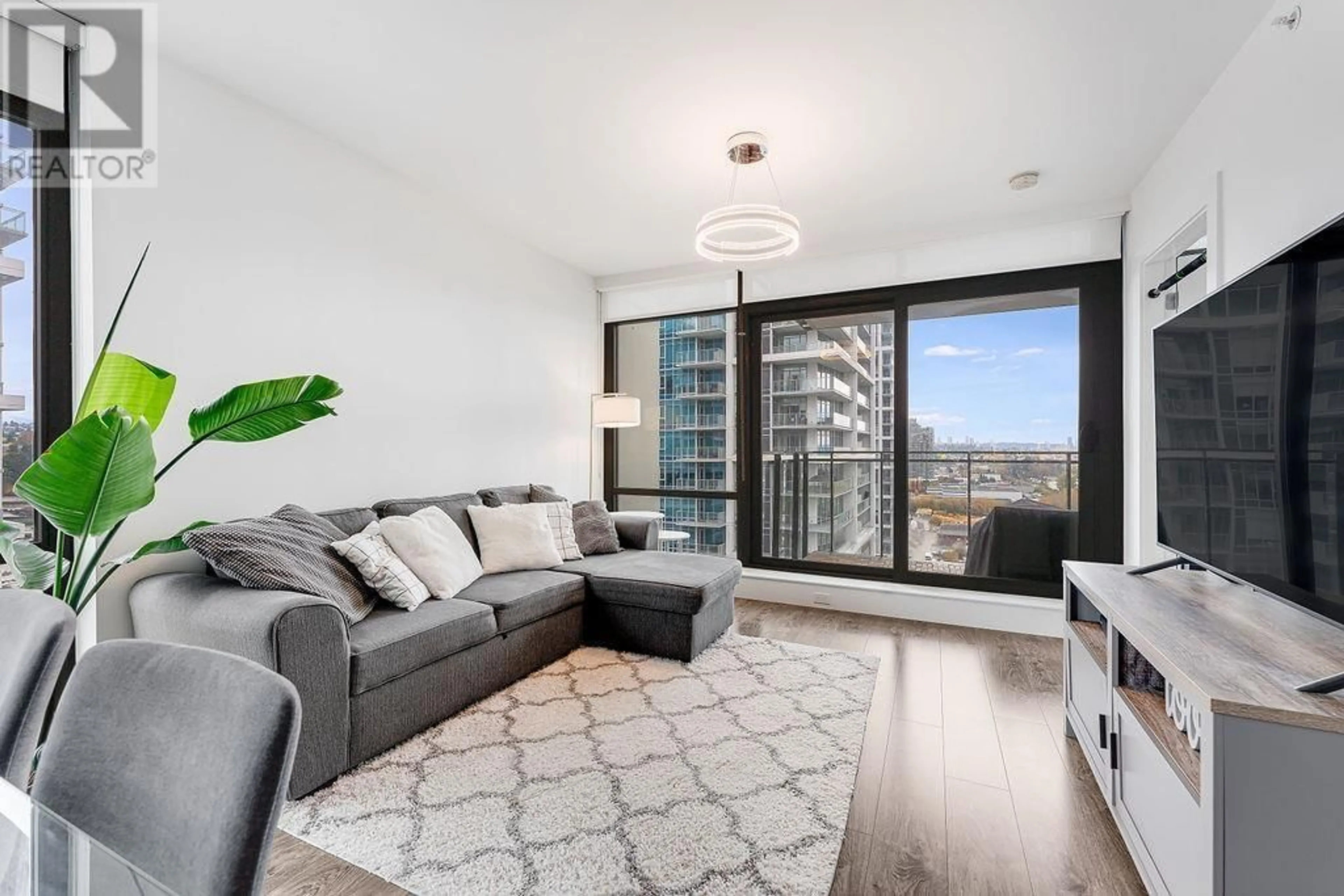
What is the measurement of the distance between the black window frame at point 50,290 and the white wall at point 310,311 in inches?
3.9

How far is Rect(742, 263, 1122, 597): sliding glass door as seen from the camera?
11.6ft

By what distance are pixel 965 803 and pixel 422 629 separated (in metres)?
1.96

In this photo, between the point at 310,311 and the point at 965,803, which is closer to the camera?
the point at 965,803

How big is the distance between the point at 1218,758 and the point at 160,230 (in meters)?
3.45

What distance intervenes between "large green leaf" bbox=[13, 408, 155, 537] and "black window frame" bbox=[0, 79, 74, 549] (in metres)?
0.69

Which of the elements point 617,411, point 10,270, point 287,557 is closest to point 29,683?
point 287,557

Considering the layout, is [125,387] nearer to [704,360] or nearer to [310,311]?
[310,311]

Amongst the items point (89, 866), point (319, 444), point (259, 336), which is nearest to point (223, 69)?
point (259, 336)

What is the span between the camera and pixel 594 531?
149 inches

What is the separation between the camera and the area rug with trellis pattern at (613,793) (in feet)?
5.05

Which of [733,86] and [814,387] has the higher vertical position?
[733,86]

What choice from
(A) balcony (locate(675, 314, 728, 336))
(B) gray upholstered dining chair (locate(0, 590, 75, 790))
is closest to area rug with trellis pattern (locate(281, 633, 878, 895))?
(B) gray upholstered dining chair (locate(0, 590, 75, 790))

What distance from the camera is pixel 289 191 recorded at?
8.70 feet

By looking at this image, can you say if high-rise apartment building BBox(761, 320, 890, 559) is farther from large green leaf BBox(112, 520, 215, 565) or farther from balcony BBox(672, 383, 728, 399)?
large green leaf BBox(112, 520, 215, 565)
